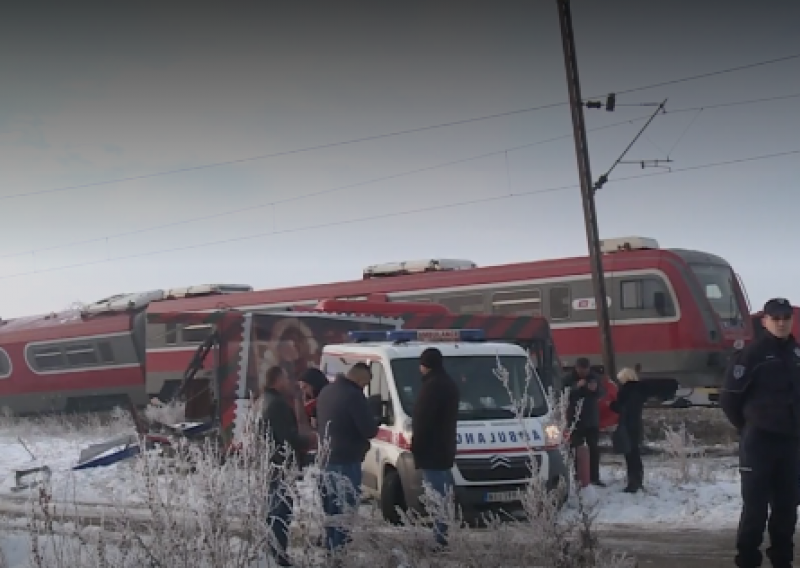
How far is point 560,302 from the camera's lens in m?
18.6

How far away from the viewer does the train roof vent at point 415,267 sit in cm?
2100

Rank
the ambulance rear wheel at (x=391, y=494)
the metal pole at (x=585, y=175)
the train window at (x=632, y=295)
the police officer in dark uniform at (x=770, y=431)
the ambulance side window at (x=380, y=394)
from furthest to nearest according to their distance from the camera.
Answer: the train window at (x=632, y=295), the metal pole at (x=585, y=175), the ambulance side window at (x=380, y=394), the ambulance rear wheel at (x=391, y=494), the police officer in dark uniform at (x=770, y=431)

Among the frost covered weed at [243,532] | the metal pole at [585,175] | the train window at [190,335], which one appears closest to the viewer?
the frost covered weed at [243,532]

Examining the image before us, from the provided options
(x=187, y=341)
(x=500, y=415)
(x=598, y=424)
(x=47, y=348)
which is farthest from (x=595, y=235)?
(x=47, y=348)

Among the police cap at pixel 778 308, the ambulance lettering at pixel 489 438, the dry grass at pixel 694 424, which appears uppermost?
the police cap at pixel 778 308

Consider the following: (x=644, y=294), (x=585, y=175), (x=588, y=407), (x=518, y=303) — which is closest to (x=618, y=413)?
(x=588, y=407)

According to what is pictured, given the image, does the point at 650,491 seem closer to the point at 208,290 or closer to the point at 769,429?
the point at 769,429

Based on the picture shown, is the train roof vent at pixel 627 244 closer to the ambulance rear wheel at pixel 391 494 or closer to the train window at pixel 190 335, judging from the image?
the train window at pixel 190 335

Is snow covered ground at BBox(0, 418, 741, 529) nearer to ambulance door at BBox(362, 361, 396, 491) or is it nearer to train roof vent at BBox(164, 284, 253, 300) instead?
ambulance door at BBox(362, 361, 396, 491)

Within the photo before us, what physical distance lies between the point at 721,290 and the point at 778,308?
1267cm

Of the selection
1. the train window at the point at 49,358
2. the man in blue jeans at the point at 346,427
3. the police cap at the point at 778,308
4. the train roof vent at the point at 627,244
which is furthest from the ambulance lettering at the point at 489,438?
the train window at the point at 49,358

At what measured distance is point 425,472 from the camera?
7.64 meters

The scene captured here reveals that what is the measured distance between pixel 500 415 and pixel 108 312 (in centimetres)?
1865

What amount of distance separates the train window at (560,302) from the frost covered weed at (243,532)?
12991mm
